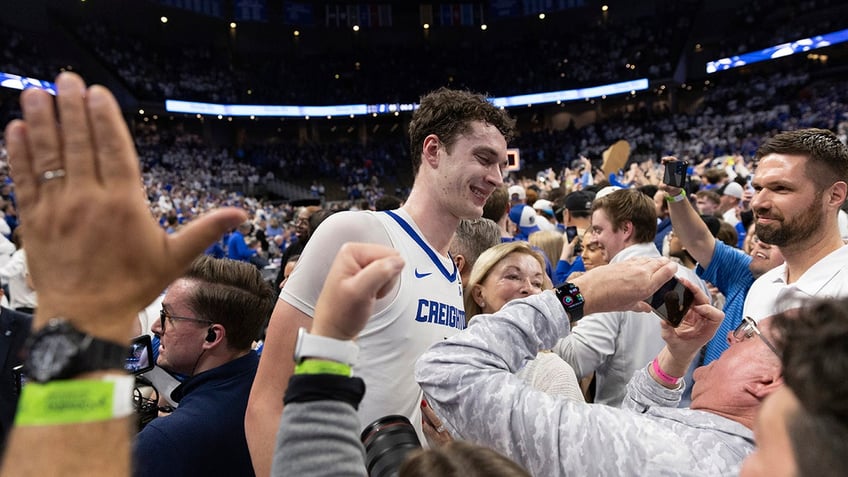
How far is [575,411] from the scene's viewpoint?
123 centimetres

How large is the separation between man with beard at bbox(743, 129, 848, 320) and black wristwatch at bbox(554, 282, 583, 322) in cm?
141

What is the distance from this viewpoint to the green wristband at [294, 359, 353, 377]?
0.86 metres

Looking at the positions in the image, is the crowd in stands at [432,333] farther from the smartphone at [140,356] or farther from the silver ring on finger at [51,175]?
the smartphone at [140,356]

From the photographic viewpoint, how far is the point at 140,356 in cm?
194

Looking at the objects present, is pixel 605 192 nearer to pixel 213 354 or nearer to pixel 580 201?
pixel 580 201

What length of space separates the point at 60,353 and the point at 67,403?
6cm

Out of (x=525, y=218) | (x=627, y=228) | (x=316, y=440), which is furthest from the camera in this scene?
(x=525, y=218)

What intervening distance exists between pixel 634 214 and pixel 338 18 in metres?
31.0

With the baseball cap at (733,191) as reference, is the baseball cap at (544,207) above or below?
below

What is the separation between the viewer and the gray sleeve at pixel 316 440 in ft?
2.74

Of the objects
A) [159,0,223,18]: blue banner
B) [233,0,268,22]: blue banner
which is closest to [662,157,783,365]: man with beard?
[159,0,223,18]: blue banner

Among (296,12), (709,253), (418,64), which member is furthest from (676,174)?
Answer: (418,64)

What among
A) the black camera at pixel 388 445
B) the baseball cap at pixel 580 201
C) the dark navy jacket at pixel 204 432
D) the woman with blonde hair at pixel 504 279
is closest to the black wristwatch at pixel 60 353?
the black camera at pixel 388 445

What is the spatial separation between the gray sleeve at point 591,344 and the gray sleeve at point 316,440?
199cm
